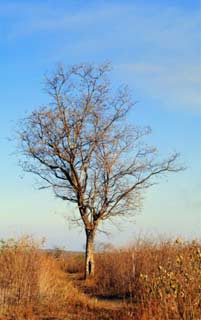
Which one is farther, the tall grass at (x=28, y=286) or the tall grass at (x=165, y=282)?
the tall grass at (x=28, y=286)

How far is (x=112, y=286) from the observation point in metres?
20.1

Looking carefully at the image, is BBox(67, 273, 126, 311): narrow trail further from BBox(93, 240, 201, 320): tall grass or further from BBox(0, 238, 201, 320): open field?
BBox(93, 240, 201, 320): tall grass

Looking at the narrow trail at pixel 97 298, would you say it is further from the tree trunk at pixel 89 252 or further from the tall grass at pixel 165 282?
the tree trunk at pixel 89 252

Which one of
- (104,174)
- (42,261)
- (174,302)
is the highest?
(104,174)

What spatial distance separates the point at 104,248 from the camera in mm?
24734

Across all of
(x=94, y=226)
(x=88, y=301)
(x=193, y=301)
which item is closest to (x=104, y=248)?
(x=94, y=226)

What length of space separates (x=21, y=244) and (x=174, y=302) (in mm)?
7655

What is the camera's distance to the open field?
9133 mm

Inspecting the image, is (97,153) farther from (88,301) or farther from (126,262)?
(88,301)

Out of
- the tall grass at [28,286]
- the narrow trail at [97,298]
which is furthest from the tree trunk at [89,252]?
the tall grass at [28,286]

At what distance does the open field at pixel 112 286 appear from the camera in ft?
30.0

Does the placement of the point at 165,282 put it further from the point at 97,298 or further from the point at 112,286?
the point at 112,286

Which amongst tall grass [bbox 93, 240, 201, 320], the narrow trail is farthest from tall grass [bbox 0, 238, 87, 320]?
tall grass [bbox 93, 240, 201, 320]

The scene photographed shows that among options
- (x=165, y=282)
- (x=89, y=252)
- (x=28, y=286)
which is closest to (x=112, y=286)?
(x=89, y=252)
